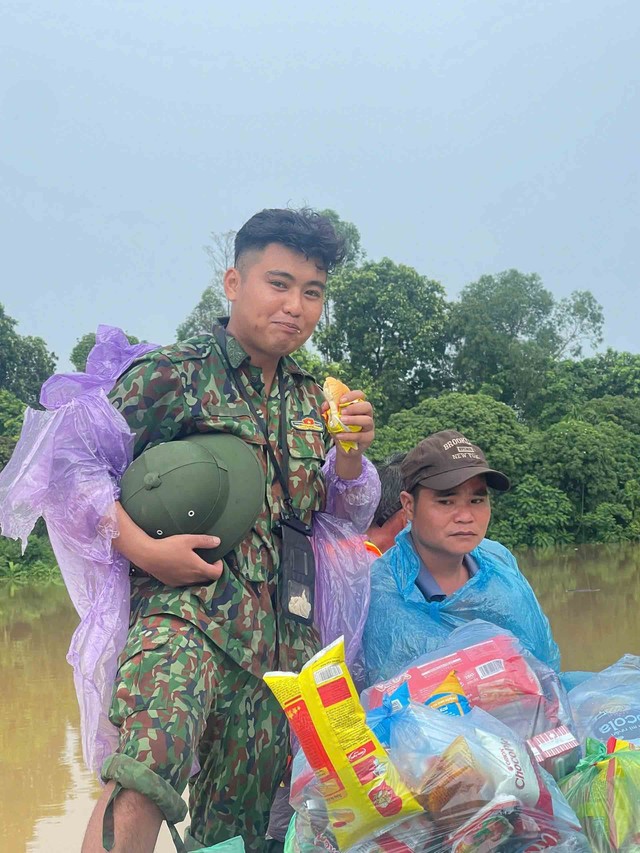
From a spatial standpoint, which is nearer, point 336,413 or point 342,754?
point 342,754

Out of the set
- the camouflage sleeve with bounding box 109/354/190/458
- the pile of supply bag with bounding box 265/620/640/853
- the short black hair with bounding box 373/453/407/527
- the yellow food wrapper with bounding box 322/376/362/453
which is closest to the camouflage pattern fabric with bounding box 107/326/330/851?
the camouflage sleeve with bounding box 109/354/190/458

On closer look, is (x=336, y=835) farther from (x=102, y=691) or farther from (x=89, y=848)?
(x=102, y=691)

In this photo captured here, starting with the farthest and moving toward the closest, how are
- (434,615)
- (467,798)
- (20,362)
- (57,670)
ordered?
(20,362)
(57,670)
(434,615)
(467,798)

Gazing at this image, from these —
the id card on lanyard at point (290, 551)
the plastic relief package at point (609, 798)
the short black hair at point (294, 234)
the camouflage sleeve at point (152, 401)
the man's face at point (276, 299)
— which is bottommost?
the plastic relief package at point (609, 798)

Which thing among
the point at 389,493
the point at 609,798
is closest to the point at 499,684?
the point at 609,798

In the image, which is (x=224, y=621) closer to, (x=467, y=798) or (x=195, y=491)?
(x=195, y=491)

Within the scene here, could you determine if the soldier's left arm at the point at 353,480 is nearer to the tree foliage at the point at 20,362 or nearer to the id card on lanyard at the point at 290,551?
the id card on lanyard at the point at 290,551

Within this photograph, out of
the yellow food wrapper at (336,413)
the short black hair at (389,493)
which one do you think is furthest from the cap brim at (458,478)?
the short black hair at (389,493)

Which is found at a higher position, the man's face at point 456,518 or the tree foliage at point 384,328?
the tree foliage at point 384,328

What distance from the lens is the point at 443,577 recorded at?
92.0 inches

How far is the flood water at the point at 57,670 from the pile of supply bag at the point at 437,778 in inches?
92.9

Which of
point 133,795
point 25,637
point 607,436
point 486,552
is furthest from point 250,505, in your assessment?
point 607,436

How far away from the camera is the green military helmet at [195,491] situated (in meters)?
1.88

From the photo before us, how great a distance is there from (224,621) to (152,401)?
0.51 meters
